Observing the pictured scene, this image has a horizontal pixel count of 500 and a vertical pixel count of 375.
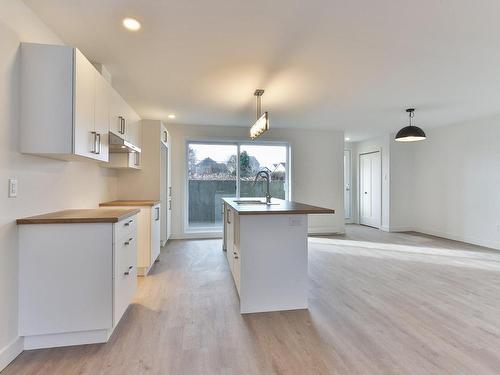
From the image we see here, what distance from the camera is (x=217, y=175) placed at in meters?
5.95

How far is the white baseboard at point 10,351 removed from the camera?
1.71 m

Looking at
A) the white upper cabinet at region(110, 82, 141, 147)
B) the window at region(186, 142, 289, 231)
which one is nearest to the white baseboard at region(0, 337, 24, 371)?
the white upper cabinet at region(110, 82, 141, 147)

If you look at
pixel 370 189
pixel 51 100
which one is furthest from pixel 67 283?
pixel 370 189

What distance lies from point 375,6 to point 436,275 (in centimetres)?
323

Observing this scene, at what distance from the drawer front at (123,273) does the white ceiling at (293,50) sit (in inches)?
68.3

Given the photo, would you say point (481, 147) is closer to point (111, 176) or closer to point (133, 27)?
point (133, 27)

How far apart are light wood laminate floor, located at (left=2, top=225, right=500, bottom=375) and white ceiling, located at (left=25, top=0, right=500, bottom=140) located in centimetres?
241

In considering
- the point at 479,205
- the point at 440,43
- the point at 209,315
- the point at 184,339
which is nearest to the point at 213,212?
the point at 209,315

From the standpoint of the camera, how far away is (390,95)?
3824 mm

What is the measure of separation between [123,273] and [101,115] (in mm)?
1418

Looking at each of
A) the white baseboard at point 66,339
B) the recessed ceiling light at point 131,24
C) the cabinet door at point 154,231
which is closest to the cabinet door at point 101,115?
the recessed ceiling light at point 131,24

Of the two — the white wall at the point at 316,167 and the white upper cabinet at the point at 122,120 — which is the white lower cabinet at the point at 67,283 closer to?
the white upper cabinet at the point at 122,120

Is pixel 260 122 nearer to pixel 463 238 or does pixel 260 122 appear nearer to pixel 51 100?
pixel 51 100

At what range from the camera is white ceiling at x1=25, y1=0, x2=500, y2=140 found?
197cm
